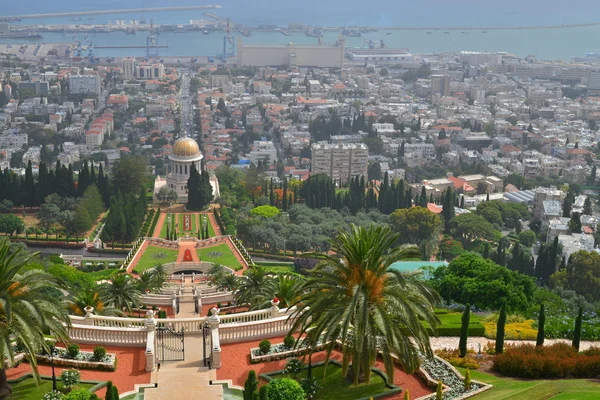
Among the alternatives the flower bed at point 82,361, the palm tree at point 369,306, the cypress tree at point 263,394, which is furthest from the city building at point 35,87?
the cypress tree at point 263,394

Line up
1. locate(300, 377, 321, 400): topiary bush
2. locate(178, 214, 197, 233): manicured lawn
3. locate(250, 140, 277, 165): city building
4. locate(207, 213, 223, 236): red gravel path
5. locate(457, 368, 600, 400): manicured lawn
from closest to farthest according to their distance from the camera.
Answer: locate(457, 368, 600, 400): manicured lawn → locate(300, 377, 321, 400): topiary bush → locate(207, 213, 223, 236): red gravel path → locate(178, 214, 197, 233): manicured lawn → locate(250, 140, 277, 165): city building

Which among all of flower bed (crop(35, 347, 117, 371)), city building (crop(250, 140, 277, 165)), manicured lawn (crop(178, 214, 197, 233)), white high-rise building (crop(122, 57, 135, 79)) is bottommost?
city building (crop(250, 140, 277, 165))

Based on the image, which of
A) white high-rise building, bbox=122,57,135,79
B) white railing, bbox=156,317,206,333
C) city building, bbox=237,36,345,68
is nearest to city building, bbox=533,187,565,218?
white railing, bbox=156,317,206,333

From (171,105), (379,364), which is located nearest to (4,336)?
(379,364)

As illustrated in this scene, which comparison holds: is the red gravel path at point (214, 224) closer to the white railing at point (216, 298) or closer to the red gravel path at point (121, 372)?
the white railing at point (216, 298)

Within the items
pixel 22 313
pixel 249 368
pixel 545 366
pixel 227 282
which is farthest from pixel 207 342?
pixel 227 282

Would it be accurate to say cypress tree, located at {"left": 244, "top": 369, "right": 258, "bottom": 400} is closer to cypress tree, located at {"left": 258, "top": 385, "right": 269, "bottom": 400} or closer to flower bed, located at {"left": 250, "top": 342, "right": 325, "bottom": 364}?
cypress tree, located at {"left": 258, "top": 385, "right": 269, "bottom": 400}
